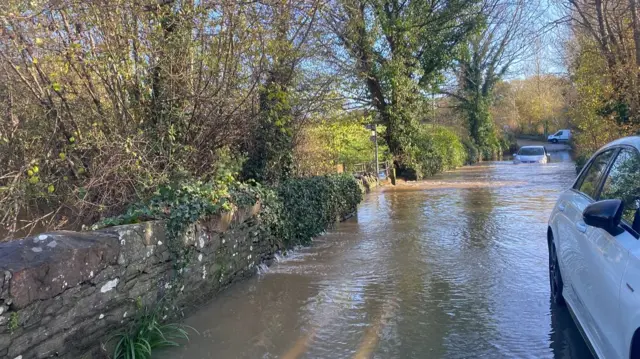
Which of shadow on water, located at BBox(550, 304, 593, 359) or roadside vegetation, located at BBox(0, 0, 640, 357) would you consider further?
roadside vegetation, located at BBox(0, 0, 640, 357)

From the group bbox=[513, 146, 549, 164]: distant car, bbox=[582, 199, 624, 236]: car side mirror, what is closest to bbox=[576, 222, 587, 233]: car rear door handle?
bbox=[582, 199, 624, 236]: car side mirror

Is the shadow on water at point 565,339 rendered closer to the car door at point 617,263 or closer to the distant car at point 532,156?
the car door at point 617,263

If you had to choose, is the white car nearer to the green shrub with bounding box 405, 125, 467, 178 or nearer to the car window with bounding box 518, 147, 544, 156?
the green shrub with bounding box 405, 125, 467, 178

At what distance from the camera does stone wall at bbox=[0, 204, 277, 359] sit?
3094mm

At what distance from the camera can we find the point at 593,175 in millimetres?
4312

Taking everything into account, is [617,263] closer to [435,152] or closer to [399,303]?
[399,303]

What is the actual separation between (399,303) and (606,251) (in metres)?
2.67

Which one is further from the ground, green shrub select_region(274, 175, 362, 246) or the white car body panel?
the white car body panel

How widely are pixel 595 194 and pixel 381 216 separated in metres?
7.80

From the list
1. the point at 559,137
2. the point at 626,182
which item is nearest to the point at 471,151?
the point at 559,137

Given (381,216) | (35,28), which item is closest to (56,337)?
(35,28)

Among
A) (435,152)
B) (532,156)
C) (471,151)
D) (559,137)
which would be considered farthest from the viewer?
(559,137)

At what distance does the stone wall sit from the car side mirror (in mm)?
3452

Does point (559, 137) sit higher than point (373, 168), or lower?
higher
